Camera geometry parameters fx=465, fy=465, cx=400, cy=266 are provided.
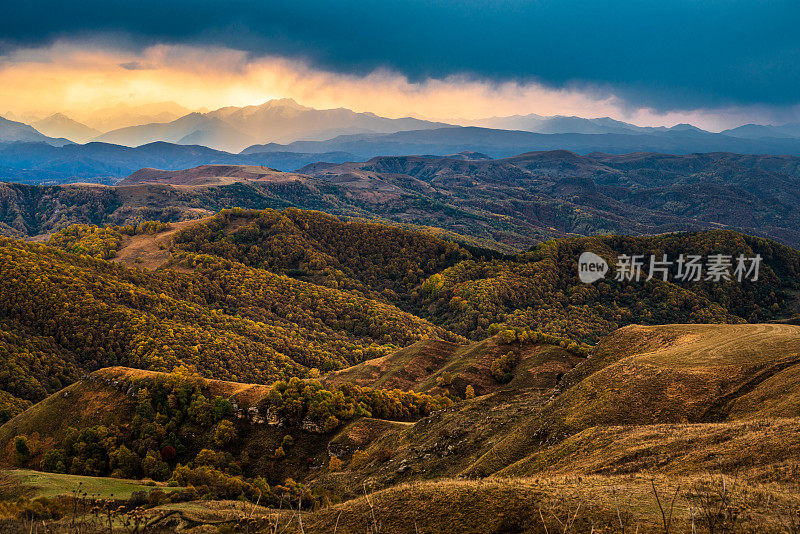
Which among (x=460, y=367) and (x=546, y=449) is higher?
(x=546, y=449)

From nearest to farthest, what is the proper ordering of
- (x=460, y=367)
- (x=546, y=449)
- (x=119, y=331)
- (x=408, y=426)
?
(x=546, y=449) → (x=408, y=426) → (x=460, y=367) → (x=119, y=331)

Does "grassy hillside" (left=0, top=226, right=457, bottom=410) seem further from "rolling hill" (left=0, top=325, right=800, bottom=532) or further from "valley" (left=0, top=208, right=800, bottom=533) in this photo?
"rolling hill" (left=0, top=325, right=800, bottom=532)

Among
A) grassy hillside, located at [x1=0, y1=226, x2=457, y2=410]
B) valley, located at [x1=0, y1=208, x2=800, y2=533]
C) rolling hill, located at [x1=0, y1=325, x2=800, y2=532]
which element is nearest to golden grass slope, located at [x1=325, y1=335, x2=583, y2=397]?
valley, located at [x1=0, y1=208, x2=800, y2=533]

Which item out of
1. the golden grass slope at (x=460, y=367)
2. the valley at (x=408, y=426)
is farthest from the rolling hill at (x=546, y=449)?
the golden grass slope at (x=460, y=367)

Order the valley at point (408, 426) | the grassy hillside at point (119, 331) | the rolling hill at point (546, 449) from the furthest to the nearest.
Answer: the grassy hillside at point (119, 331)
the valley at point (408, 426)
the rolling hill at point (546, 449)

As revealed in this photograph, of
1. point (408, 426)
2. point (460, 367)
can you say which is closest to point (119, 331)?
point (460, 367)

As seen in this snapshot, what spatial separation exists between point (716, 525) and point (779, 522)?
7.11ft

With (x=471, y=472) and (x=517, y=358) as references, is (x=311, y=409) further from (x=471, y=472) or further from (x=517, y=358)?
(x=517, y=358)

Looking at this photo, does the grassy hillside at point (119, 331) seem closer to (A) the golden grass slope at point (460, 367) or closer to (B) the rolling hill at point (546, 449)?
(A) the golden grass slope at point (460, 367)

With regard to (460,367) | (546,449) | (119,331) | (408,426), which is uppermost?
(546,449)

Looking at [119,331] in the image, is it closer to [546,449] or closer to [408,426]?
[408,426]

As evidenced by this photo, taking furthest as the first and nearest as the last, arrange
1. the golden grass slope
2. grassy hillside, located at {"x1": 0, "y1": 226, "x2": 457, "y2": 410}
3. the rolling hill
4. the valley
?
grassy hillside, located at {"x1": 0, "y1": 226, "x2": 457, "y2": 410} → the golden grass slope → the valley → the rolling hill

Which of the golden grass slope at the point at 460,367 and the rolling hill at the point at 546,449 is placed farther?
the golden grass slope at the point at 460,367

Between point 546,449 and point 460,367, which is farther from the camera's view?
point 460,367
